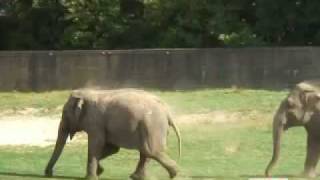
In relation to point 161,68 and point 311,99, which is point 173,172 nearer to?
point 311,99

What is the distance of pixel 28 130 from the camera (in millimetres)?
21172

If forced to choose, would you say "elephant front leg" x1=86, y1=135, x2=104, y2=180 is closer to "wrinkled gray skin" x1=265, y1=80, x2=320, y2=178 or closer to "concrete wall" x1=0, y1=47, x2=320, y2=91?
"wrinkled gray skin" x1=265, y1=80, x2=320, y2=178

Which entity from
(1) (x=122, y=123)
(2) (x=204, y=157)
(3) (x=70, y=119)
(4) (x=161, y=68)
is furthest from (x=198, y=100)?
(1) (x=122, y=123)

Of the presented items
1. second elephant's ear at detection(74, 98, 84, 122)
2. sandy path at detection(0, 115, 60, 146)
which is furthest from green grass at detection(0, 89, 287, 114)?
second elephant's ear at detection(74, 98, 84, 122)

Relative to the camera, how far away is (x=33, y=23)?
1363 inches

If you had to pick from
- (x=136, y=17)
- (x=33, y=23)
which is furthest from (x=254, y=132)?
(x=33, y=23)

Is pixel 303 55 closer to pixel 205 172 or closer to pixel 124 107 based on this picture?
pixel 205 172

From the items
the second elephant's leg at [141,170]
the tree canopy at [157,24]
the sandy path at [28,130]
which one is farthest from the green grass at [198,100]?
the second elephant's leg at [141,170]

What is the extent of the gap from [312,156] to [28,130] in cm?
945

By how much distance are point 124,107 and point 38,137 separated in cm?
781

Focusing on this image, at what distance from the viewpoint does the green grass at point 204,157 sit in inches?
545

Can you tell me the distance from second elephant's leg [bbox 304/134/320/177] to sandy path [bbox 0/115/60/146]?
7.09 metres

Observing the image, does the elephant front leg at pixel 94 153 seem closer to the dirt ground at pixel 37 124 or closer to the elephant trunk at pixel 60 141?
the elephant trunk at pixel 60 141

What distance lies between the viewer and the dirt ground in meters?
19.5
